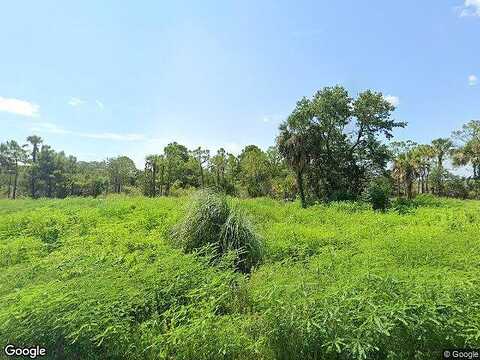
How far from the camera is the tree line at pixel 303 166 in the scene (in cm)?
2709

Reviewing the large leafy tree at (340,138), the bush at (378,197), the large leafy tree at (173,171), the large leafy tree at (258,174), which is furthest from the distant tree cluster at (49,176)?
the bush at (378,197)

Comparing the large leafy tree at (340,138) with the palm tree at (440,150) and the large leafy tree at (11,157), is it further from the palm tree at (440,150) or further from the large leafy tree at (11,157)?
the large leafy tree at (11,157)

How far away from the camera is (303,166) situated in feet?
81.6

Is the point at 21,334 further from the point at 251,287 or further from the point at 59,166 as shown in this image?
the point at 59,166

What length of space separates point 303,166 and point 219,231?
57.0 ft

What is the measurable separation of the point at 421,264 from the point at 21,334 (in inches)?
217

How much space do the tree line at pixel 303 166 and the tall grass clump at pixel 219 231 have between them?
178cm

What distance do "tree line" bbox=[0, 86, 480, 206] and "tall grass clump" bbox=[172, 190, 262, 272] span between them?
5.86ft

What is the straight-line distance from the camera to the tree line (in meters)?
27.1

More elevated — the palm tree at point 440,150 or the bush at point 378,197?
the palm tree at point 440,150

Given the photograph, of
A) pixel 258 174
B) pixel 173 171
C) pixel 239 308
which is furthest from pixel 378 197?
pixel 173 171

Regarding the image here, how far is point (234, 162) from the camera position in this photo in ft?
150

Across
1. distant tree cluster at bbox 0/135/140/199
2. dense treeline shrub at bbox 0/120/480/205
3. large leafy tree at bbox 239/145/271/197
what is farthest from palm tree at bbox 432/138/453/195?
distant tree cluster at bbox 0/135/140/199

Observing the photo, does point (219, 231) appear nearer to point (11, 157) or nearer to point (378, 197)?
point (378, 197)
